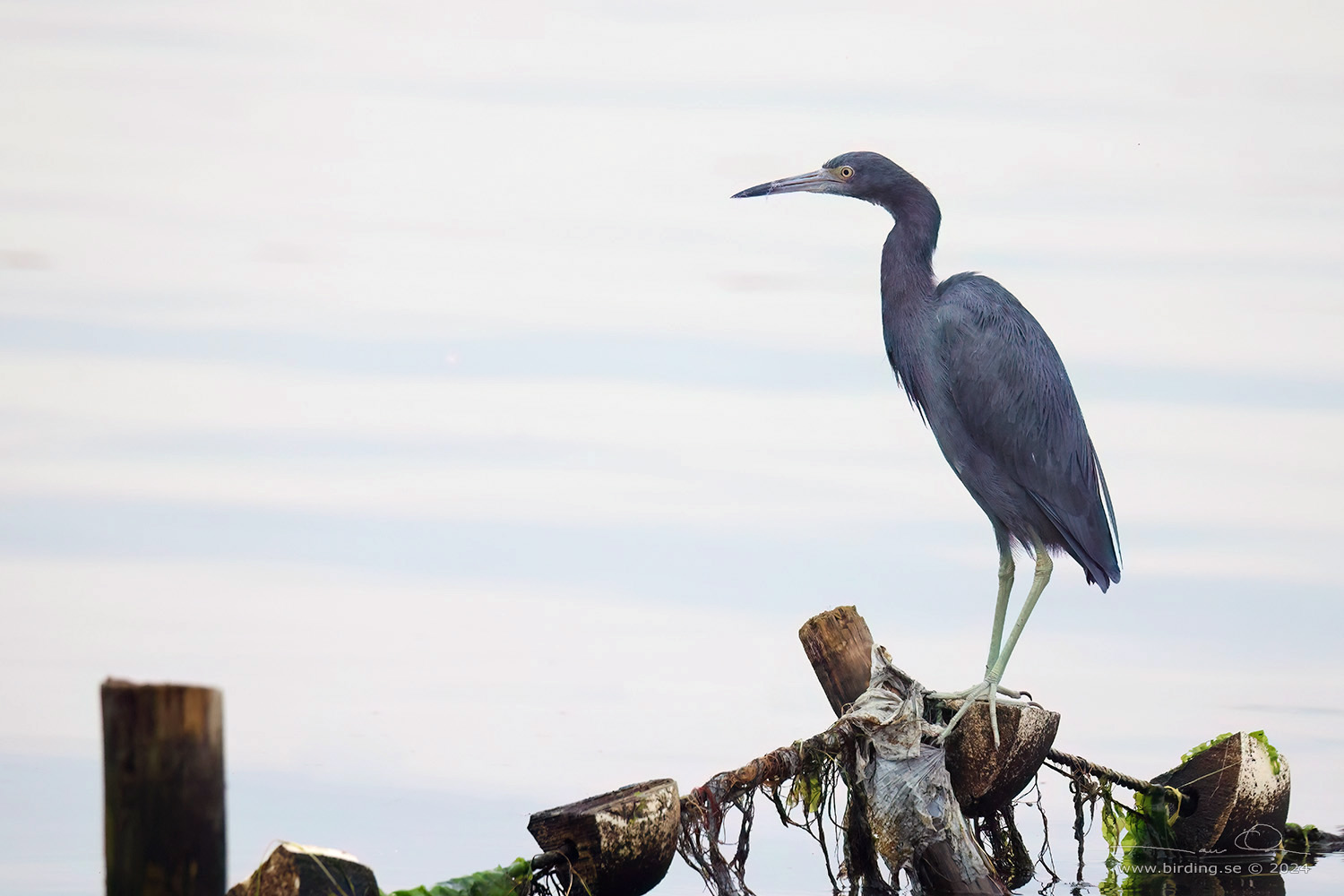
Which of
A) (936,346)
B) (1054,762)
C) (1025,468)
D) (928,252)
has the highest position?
(928,252)

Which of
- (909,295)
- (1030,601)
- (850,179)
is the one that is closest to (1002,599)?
(1030,601)

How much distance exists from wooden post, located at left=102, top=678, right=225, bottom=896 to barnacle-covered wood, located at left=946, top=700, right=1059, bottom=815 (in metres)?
3.30

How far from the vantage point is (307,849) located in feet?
17.2

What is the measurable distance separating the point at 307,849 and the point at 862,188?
Result: 4.66 metres

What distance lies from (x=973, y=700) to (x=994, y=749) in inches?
8.8

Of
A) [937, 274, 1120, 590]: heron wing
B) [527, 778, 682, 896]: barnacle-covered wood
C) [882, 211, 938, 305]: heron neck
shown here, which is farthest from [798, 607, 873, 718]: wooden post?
[882, 211, 938, 305]: heron neck

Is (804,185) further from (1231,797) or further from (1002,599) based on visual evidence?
(1231,797)

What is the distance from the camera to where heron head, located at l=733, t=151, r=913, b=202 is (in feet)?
27.4

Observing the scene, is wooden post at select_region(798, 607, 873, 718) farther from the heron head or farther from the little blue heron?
the heron head

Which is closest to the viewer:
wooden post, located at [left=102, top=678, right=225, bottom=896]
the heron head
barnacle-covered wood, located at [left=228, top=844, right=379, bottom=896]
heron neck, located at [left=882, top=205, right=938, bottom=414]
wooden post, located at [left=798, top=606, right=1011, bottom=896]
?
wooden post, located at [left=102, top=678, right=225, bottom=896]

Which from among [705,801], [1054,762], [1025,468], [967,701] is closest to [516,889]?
[705,801]

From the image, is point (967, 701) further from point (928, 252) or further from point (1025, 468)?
point (928, 252)

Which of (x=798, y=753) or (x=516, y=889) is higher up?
(x=798, y=753)

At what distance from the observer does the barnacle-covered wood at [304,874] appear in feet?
16.9
